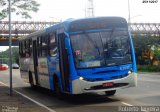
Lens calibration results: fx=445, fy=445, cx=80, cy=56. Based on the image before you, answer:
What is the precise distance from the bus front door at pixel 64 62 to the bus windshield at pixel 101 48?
0.46m

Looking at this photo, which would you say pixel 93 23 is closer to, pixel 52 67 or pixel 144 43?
pixel 52 67

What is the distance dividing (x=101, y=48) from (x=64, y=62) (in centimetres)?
144

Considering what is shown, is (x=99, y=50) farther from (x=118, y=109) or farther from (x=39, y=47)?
(x=39, y=47)

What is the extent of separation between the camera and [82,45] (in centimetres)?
1549

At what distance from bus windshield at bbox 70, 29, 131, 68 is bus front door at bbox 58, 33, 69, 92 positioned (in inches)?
18.3

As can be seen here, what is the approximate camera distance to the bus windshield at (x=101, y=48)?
50.4 ft

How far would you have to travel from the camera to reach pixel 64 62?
15.9m

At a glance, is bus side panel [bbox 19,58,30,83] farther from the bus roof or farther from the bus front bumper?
the bus front bumper

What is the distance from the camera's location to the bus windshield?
1536 centimetres

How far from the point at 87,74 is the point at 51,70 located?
3211 mm

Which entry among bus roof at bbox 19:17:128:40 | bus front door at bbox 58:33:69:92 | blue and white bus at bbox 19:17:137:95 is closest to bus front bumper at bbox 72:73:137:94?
blue and white bus at bbox 19:17:137:95

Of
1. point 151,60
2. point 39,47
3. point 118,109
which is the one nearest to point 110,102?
point 118,109

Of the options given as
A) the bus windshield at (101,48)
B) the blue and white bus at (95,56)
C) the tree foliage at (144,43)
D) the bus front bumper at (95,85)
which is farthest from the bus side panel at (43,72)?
the tree foliage at (144,43)

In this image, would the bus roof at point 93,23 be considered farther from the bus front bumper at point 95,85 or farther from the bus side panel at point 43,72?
the bus side panel at point 43,72
